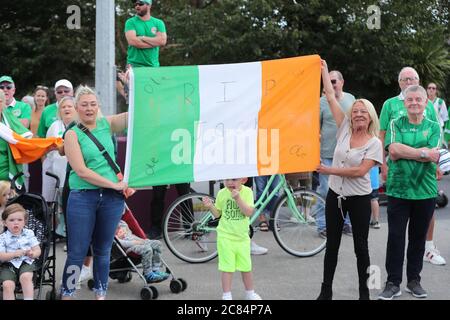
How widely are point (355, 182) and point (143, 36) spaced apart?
3720mm

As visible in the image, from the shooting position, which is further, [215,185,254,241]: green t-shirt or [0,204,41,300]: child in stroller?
[215,185,254,241]: green t-shirt

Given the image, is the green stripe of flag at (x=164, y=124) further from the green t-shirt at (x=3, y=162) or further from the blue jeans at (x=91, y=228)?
the green t-shirt at (x=3, y=162)

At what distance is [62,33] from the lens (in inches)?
831

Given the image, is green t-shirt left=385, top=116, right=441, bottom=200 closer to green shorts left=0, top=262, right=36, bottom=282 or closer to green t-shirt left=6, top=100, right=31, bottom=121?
green shorts left=0, top=262, right=36, bottom=282

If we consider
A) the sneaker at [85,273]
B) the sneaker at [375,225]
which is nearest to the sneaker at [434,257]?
the sneaker at [375,225]

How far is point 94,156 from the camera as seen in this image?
5.06m

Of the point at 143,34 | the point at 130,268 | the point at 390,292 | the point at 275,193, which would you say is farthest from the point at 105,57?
the point at 390,292

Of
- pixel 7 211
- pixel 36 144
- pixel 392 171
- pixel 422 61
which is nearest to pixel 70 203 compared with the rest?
pixel 7 211

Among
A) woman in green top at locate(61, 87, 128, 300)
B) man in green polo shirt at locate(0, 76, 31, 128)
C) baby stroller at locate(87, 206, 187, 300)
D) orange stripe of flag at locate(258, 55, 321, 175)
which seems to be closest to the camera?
woman in green top at locate(61, 87, 128, 300)

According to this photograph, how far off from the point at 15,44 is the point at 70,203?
16.6 m

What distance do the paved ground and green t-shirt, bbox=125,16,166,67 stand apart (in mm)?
2342

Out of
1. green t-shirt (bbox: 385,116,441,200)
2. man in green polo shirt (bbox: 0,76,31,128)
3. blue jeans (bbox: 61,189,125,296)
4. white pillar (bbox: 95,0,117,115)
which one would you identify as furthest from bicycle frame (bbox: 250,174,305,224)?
man in green polo shirt (bbox: 0,76,31,128)

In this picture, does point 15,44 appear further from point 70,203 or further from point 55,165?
point 70,203

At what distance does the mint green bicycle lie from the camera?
23.4ft
